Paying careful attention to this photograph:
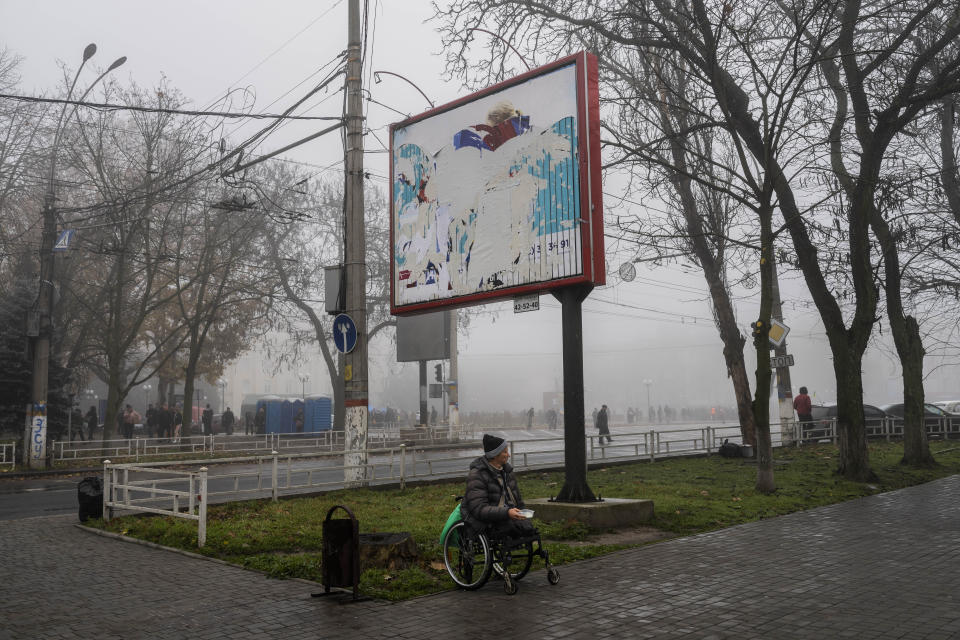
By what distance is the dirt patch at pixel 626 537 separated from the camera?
9977 mm

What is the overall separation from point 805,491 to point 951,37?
351 inches

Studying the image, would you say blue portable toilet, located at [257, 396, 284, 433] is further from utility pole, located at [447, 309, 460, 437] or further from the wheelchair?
the wheelchair

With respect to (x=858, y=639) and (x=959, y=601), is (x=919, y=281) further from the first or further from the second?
(x=858, y=639)

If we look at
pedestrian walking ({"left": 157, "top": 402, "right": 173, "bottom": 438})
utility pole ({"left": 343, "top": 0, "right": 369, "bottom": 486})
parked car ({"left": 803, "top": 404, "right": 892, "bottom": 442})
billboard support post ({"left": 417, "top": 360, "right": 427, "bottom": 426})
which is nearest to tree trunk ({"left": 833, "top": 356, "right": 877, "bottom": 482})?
utility pole ({"left": 343, "top": 0, "right": 369, "bottom": 486})

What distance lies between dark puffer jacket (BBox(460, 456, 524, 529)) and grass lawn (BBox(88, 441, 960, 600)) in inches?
31.9

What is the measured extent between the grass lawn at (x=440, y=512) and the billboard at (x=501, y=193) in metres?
3.64

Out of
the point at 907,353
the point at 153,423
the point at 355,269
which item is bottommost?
the point at 153,423

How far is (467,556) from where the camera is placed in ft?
24.0

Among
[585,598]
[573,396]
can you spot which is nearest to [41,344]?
[573,396]

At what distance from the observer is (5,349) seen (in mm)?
28656

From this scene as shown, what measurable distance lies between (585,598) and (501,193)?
7408 millimetres

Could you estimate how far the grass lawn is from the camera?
850cm

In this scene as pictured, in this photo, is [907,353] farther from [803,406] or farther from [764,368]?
[764,368]

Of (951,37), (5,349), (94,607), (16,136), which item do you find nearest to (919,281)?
(951,37)
